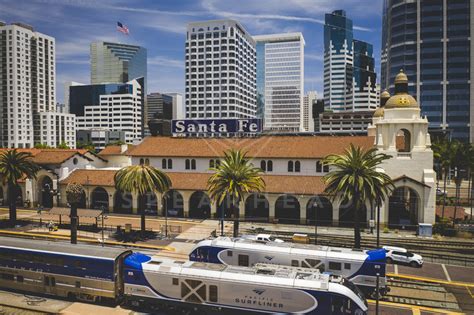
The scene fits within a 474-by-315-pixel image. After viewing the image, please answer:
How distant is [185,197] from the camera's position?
62.8m

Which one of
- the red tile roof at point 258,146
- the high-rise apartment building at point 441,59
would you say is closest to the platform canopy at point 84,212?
the red tile roof at point 258,146

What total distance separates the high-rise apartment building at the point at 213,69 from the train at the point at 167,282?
15043 cm

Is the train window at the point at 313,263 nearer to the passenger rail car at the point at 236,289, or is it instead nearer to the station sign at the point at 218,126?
the passenger rail car at the point at 236,289

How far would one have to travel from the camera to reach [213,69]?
181125 millimetres

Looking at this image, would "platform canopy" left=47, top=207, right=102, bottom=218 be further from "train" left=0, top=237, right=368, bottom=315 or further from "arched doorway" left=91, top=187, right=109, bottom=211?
"train" left=0, top=237, right=368, bottom=315

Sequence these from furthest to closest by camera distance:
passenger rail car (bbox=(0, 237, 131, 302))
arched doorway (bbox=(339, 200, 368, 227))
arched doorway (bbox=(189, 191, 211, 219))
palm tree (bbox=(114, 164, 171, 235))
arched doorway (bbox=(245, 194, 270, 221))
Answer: arched doorway (bbox=(189, 191, 211, 219))
arched doorway (bbox=(245, 194, 270, 221))
arched doorway (bbox=(339, 200, 368, 227))
palm tree (bbox=(114, 164, 171, 235))
passenger rail car (bbox=(0, 237, 131, 302))

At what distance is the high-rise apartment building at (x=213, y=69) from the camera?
179500 mm

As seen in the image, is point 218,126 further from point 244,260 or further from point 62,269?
point 62,269

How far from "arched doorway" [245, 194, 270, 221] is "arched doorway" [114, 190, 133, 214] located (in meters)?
20.6

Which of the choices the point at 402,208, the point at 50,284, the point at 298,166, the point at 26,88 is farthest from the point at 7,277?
the point at 26,88

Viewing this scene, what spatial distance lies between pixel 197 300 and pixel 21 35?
618ft

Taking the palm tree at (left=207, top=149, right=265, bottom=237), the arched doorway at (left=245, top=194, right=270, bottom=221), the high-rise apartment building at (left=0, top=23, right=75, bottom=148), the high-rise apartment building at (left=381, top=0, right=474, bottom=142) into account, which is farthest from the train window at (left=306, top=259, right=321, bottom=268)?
the high-rise apartment building at (left=0, top=23, right=75, bottom=148)

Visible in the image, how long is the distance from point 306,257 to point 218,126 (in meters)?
42.8

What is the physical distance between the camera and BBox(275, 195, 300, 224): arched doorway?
2420 inches
